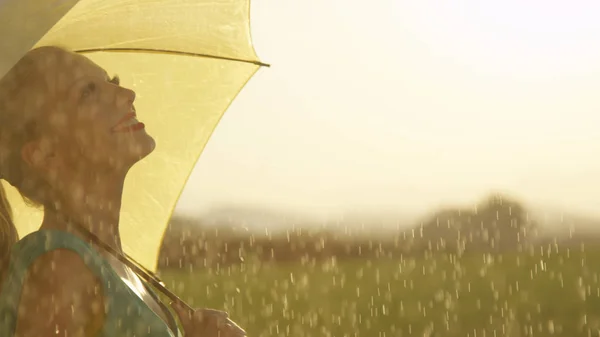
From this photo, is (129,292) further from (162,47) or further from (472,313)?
(472,313)

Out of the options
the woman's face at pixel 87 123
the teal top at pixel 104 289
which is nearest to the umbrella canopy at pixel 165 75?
the woman's face at pixel 87 123

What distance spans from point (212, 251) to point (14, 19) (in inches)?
306

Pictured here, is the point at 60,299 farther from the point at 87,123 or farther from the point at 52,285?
the point at 87,123

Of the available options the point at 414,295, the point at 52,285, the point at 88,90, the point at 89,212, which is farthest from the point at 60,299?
the point at 414,295

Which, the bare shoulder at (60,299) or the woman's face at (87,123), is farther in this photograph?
the woman's face at (87,123)

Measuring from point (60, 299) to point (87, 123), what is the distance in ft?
1.60

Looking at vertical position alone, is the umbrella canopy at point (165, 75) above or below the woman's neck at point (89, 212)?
above

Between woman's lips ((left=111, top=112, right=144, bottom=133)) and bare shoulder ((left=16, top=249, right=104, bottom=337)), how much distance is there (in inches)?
14.1

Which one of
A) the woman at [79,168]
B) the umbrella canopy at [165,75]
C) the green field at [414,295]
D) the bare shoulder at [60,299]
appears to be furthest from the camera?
the green field at [414,295]

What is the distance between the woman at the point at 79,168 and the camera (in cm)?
182

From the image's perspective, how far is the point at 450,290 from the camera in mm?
9188

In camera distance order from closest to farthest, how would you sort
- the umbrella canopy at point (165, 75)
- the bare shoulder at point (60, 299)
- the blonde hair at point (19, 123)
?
1. the bare shoulder at point (60, 299)
2. the blonde hair at point (19, 123)
3. the umbrella canopy at point (165, 75)

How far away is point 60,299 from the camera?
67.1 inches

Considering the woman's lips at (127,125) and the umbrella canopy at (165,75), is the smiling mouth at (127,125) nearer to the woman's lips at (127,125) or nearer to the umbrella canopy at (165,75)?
the woman's lips at (127,125)
